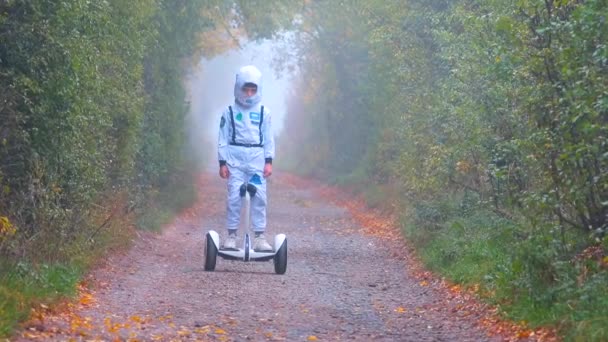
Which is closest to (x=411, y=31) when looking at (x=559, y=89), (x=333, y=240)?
(x=333, y=240)

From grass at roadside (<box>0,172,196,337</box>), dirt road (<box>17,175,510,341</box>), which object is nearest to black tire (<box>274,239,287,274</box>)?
dirt road (<box>17,175,510,341</box>)

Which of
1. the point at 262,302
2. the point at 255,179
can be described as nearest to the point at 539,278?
the point at 262,302

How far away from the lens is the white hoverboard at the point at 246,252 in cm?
1303

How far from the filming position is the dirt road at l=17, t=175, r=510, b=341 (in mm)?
9312

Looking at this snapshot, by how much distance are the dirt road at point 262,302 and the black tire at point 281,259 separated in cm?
11

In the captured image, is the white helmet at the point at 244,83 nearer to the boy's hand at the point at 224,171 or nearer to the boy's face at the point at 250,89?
the boy's face at the point at 250,89

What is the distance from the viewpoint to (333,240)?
1897 centimetres

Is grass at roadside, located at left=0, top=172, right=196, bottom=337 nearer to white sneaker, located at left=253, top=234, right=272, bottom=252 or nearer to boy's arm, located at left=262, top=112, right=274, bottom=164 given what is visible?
white sneaker, located at left=253, top=234, right=272, bottom=252

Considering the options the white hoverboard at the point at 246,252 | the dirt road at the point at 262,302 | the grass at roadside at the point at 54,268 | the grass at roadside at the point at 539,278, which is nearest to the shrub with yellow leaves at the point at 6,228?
the grass at roadside at the point at 54,268

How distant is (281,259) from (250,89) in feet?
7.10

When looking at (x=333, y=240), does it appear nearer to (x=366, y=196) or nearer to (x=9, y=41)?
(x=9, y=41)

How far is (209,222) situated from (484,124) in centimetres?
1090

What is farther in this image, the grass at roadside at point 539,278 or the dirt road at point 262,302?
the dirt road at point 262,302

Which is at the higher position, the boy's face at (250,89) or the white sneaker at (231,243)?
the boy's face at (250,89)
